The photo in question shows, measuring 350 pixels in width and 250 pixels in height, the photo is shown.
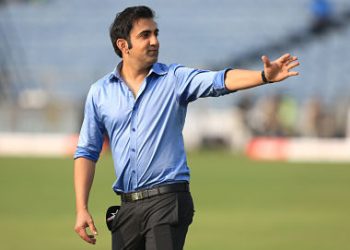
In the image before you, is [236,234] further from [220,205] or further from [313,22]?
[313,22]

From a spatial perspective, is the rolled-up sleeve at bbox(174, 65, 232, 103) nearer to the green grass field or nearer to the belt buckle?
the belt buckle

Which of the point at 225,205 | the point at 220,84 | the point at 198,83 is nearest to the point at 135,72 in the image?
the point at 198,83

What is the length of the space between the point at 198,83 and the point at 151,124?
41 centimetres

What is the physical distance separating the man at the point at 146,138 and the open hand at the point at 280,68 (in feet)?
1.79

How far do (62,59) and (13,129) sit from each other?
12811mm

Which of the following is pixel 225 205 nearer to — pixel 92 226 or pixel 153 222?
pixel 92 226

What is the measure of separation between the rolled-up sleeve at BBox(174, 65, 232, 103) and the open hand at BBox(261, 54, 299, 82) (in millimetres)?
337

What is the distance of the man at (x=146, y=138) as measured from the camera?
6.49 m

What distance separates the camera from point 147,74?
6613 mm

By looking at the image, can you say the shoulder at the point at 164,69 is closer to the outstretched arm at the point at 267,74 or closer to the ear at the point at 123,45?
the ear at the point at 123,45

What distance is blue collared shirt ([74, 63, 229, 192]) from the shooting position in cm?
652

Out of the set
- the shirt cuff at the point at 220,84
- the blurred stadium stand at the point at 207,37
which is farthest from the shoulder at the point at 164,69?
the blurred stadium stand at the point at 207,37

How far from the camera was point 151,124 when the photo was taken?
21.4 ft

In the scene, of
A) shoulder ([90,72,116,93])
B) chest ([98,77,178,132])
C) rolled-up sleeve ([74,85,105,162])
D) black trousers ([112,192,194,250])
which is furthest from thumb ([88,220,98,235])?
shoulder ([90,72,116,93])
